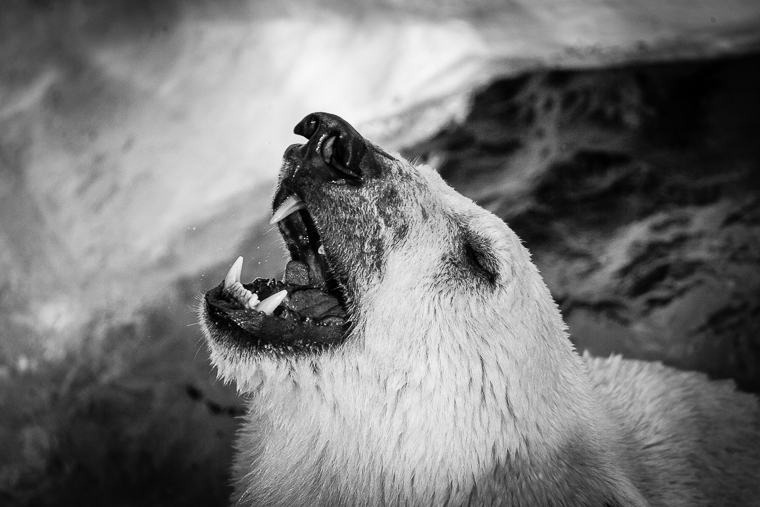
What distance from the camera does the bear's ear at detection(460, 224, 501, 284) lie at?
279 centimetres

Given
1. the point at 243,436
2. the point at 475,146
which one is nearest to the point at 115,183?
the point at 243,436

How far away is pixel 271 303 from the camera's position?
2.74m

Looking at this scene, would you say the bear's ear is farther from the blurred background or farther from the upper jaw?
the blurred background

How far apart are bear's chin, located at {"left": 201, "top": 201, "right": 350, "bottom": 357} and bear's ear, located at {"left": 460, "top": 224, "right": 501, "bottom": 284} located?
52cm

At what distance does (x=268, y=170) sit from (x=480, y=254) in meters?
3.02

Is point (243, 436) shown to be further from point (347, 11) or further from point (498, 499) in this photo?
point (347, 11)

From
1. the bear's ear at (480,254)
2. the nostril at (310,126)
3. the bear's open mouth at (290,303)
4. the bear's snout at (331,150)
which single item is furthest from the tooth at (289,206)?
the bear's ear at (480,254)

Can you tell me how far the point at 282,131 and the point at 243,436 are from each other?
278 centimetres

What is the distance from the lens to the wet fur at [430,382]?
105 inches

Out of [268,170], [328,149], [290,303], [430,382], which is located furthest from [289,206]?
[268,170]

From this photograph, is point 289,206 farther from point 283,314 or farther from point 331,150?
point 283,314

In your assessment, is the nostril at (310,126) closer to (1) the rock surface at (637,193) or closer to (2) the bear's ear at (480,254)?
(2) the bear's ear at (480,254)

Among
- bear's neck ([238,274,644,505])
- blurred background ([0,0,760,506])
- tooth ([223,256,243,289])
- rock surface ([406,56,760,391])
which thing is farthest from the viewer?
rock surface ([406,56,760,391])

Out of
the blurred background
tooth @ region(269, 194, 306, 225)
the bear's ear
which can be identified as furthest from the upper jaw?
the blurred background
